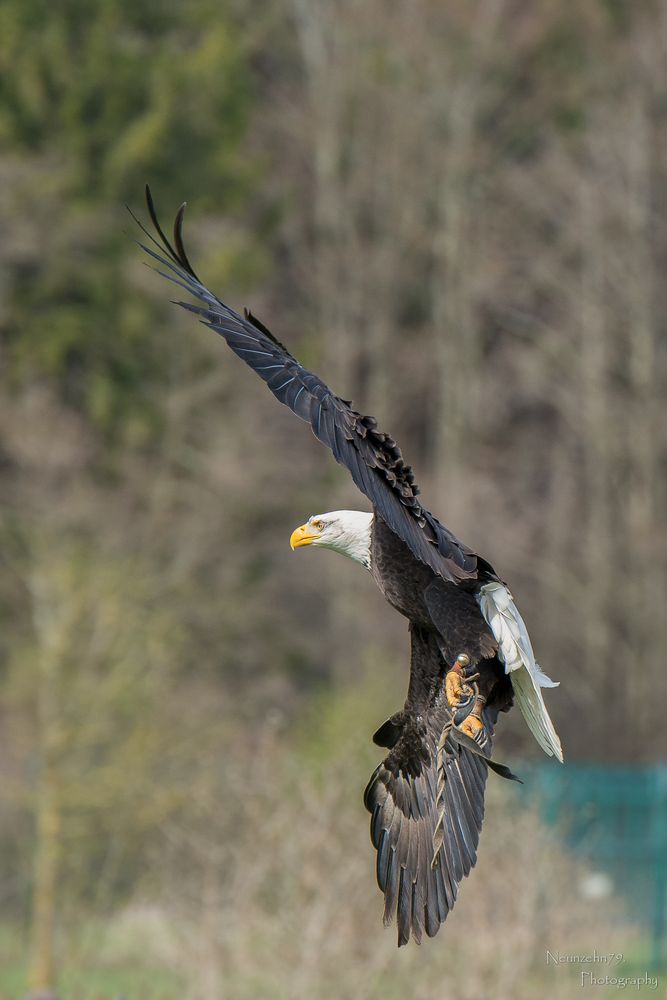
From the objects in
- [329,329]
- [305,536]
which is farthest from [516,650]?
[329,329]

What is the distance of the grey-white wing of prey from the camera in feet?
22.4

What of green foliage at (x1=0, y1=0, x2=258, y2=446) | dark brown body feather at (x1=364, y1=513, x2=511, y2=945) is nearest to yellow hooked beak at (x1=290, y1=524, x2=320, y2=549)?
dark brown body feather at (x1=364, y1=513, x2=511, y2=945)

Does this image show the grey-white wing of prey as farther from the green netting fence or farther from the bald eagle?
the green netting fence

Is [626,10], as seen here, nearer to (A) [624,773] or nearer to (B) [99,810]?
(A) [624,773]

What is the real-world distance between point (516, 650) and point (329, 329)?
72.2 feet

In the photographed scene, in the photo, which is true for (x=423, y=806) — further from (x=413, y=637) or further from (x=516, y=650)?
(x=516, y=650)

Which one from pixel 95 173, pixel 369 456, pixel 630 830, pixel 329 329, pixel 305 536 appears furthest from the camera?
pixel 329 329

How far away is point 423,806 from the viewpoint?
23.5ft

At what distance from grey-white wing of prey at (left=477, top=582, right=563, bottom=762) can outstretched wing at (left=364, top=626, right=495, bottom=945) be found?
0.59 ft

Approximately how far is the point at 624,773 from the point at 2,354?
408 inches

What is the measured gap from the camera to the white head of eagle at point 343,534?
7.38 meters

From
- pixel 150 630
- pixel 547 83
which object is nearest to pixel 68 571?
pixel 150 630

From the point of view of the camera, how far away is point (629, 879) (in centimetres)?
1759

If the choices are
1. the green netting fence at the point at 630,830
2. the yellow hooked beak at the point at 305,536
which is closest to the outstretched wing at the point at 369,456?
the yellow hooked beak at the point at 305,536
